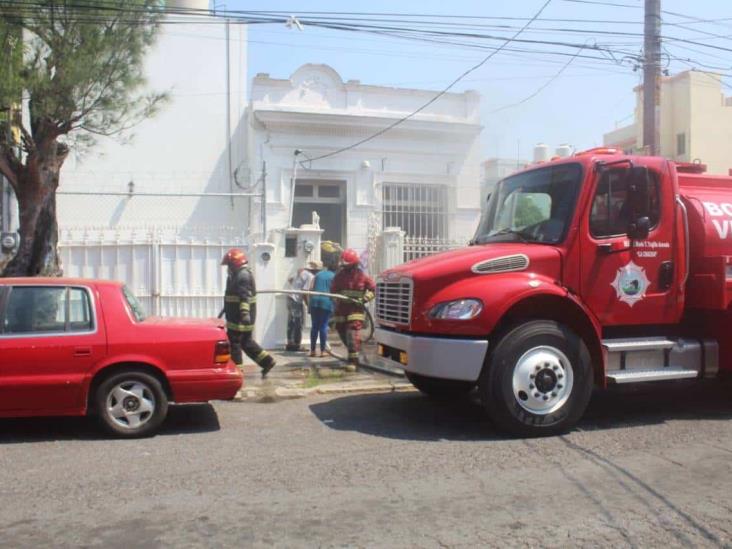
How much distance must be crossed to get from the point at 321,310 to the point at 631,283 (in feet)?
18.0

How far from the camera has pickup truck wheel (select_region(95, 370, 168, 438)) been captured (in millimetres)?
6352

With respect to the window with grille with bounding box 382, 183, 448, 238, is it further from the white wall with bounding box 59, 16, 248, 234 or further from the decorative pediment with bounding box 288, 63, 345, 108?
the white wall with bounding box 59, 16, 248, 234

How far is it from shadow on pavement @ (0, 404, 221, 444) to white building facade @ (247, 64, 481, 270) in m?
7.75

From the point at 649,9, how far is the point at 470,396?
8014 millimetres

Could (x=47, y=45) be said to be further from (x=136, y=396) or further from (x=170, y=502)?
(x=170, y=502)

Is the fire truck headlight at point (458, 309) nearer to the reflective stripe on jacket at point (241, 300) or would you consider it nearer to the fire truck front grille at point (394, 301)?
the fire truck front grille at point (394, 301)

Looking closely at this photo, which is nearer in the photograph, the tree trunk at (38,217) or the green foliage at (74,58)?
the green foliage at (74,58)

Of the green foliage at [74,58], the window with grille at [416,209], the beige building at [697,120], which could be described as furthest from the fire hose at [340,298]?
the beige building at [697,120]

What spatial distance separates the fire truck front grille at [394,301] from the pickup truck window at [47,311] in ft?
9.32

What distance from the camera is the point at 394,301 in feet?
23.0

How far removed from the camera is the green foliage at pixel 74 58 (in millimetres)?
8531

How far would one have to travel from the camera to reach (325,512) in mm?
4555

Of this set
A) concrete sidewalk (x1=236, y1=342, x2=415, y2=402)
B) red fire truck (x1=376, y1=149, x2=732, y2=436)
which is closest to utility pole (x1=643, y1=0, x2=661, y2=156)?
red fire truck (x1=376, y1=149, x2=732, y2=436)

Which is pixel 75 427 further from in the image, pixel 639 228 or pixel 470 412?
pixel 639 228
